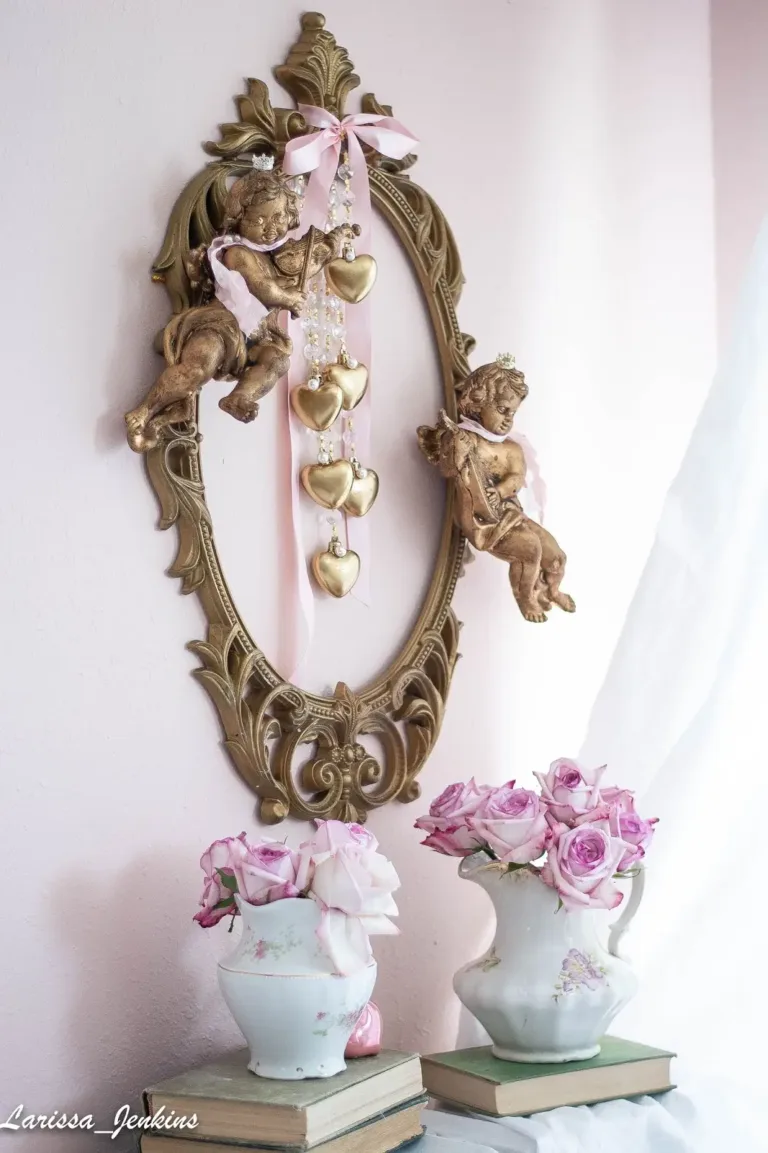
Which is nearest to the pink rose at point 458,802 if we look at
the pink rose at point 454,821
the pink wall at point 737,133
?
the pink rose at point 454,821

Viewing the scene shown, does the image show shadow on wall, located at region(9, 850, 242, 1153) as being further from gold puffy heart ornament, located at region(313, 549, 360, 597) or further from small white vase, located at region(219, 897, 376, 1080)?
gold puffy heart ornament, located at region(313, 549, 360, 597)

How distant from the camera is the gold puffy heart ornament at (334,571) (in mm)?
1095

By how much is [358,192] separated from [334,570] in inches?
13.8

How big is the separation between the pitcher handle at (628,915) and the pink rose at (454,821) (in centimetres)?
15

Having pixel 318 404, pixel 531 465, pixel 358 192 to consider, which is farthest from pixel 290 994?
pixel 358 192

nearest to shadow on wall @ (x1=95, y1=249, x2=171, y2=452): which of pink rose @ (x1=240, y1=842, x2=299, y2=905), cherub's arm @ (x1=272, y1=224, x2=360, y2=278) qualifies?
cherub's arm @ (x1=272, y1=224, x2=360, y2=278)

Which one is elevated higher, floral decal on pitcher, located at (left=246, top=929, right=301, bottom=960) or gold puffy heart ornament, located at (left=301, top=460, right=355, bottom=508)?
gold puffy heart ornament, located at (left=301, top=460, right=355, bottom=508)

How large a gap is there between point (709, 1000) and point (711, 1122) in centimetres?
Result: 16

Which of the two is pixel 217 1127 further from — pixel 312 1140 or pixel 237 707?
pixel 237 707

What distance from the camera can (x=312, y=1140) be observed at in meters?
0.79

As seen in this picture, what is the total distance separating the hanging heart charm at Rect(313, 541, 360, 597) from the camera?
43.1 inches

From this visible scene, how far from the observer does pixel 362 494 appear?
1.12m

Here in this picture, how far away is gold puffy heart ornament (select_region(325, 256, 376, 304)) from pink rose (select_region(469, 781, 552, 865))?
461mm

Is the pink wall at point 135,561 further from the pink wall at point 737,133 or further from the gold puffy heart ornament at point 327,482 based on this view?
the pink wall at point 737,133
